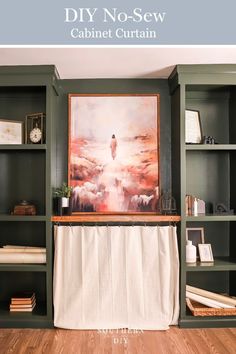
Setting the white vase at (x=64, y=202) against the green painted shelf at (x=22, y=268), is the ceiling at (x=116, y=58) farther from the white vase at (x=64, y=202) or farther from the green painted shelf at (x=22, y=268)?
the green painted shelf at (x=22, y=268)

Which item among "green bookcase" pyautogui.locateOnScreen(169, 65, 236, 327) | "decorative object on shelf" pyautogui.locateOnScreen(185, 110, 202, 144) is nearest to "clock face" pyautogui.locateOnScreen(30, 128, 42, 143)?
"green bookcase" pyautogui.locateOnScreen(169, 65, 236, 327)

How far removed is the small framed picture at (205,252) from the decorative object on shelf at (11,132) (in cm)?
204

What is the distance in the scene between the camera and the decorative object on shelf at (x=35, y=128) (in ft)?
11.8

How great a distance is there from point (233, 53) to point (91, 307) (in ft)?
8.34

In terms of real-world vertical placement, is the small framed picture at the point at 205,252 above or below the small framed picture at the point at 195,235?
below

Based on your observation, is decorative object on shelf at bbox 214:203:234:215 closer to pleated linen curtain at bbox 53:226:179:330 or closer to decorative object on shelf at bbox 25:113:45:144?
pleated linen curtain at bbox 53:226:179:330

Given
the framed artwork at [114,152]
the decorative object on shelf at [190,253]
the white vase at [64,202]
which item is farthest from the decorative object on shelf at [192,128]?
the white vase at [64,202]

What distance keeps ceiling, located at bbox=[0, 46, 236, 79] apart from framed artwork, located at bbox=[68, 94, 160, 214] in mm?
316

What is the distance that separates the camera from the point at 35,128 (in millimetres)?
3619

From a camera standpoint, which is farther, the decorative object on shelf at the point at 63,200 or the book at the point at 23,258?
the decorative object on shelf at the point at 63,200

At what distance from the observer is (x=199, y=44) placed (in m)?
2.92
